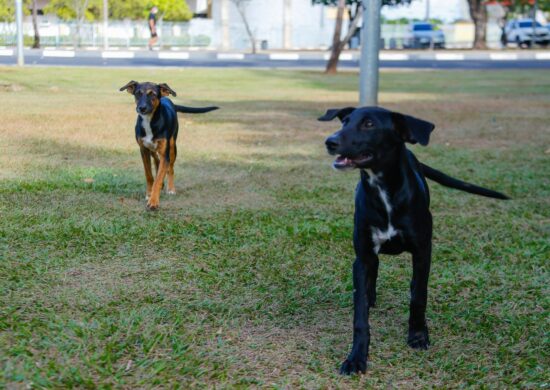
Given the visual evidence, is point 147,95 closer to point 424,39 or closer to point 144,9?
point 424,39

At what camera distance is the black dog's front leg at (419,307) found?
3.90m

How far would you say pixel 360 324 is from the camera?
370cm

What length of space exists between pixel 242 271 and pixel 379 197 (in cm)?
158

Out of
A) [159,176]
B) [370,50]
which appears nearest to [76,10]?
[370,50]

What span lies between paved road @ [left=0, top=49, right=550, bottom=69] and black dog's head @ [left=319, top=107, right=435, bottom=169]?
86.8 feet

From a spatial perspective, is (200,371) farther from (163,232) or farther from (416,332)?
(163,232)

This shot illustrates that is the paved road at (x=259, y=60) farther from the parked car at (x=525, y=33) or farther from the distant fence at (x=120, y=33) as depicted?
the parked car at (x=525, y=33)

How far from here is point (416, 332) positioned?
3963 mm

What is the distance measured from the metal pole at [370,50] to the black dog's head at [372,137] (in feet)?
30.5

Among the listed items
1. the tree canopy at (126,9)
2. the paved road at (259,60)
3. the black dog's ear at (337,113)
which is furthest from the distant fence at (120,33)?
the black dog's ear at (337,113)

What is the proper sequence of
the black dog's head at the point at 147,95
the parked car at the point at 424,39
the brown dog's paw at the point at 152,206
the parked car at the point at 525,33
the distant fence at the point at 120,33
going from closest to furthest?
1. the brown dog's paw at the point at 152,206
2. the black dog's head at the point at 147,95
3. the distant fence at the point at 120,33
4. the parked car at the point at 525,33
5. the parked car at the point at 424,39

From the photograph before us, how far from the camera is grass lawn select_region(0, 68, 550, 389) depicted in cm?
369

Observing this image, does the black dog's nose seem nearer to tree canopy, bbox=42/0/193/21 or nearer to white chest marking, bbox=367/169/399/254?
white chest marking, bbox=367/169/399/254

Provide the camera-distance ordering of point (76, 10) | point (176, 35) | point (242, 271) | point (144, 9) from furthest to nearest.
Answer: point (144, 9)
point (176, 35)
point (76, 10)
point (242, 271)
